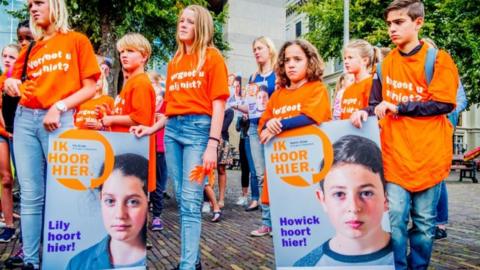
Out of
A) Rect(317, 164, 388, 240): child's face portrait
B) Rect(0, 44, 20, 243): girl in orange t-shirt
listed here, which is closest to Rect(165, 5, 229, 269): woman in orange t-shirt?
Rect(317, 164, 388, 240): child's face portrait

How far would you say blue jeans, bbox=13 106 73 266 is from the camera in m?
3.55

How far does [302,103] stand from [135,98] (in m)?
1.42

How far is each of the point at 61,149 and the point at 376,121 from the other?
2.02 meters

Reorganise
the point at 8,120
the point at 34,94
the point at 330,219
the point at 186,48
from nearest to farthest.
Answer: the point at 330,219, the point at 34,94, the point at 186,48, the point at 8,120

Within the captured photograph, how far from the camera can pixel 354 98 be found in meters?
5.22

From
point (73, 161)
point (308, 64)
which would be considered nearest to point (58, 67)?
point (73, 161)

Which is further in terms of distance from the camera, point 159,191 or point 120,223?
point 159,191

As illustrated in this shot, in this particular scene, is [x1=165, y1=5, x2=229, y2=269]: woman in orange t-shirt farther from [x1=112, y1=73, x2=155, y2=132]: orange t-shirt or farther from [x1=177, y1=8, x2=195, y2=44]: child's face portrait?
[x1=112, y1=73, x2=155, y2=132]: orange t-shirt

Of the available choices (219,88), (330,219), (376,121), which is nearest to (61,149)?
(219,88)

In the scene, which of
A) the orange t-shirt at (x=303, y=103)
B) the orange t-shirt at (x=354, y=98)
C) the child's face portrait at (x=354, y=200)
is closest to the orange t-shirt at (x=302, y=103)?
the orange t-shirt at (x=303, y=103)

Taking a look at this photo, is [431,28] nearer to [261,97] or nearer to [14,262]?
[261,97]

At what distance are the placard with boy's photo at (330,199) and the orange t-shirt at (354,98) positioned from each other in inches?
69.0

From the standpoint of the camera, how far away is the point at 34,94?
3.49 m

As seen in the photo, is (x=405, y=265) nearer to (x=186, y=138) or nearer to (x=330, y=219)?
(x=330, y=219)
